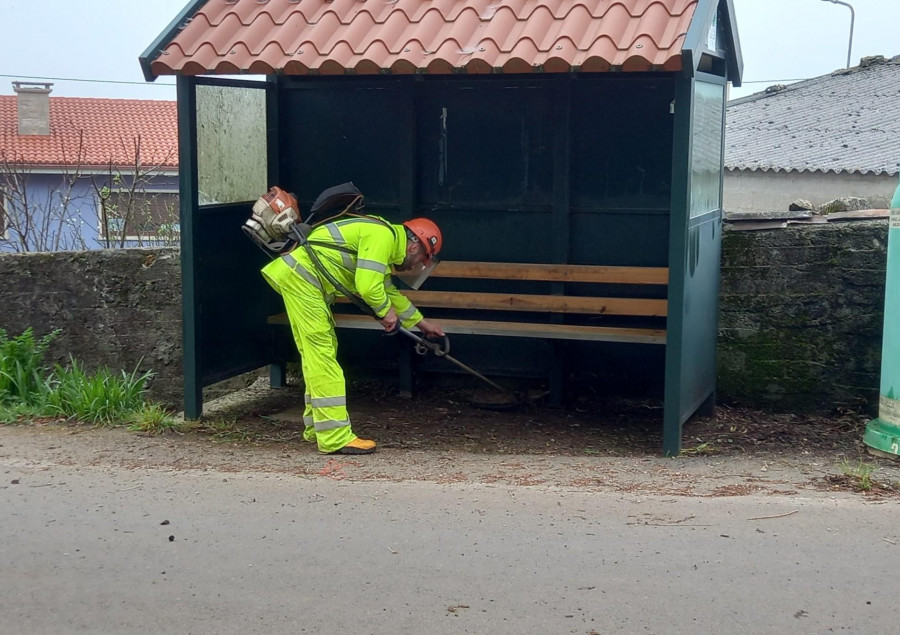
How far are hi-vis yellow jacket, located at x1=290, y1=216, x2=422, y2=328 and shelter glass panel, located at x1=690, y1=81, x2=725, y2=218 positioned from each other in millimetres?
1756

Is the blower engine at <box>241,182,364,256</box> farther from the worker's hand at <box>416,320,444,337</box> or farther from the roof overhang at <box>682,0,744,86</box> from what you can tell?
the roof overhang at <box>682,0,744,86</box>

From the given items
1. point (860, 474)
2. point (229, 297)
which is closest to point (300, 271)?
point (229, 297)

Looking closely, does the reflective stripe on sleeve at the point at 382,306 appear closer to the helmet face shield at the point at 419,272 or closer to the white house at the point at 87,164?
the helmet face shield at the point at 419,272

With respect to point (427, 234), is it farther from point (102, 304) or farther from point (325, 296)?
point (102, 304)

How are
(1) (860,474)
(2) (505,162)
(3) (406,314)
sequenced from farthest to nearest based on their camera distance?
(2) (505,162) → (3) (406,314) → (1) (860,474)

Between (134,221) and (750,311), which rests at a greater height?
(134,221)

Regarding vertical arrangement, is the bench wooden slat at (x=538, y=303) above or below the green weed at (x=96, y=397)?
above

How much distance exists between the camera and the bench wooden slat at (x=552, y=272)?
7.67 m

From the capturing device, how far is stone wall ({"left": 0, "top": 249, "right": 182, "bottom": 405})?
8367 millimetres

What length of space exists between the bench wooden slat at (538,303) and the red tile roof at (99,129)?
20273 millimetres

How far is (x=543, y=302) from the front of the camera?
7.86m

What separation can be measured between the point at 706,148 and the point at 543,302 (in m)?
1.54

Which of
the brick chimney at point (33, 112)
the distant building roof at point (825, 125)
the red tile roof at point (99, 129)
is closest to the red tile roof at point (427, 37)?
the distant building roof at point (825, 125)

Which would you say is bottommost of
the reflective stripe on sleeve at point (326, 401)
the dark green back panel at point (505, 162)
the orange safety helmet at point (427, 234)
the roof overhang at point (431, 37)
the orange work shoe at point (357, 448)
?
the orange work shoe at point (357, 448)
